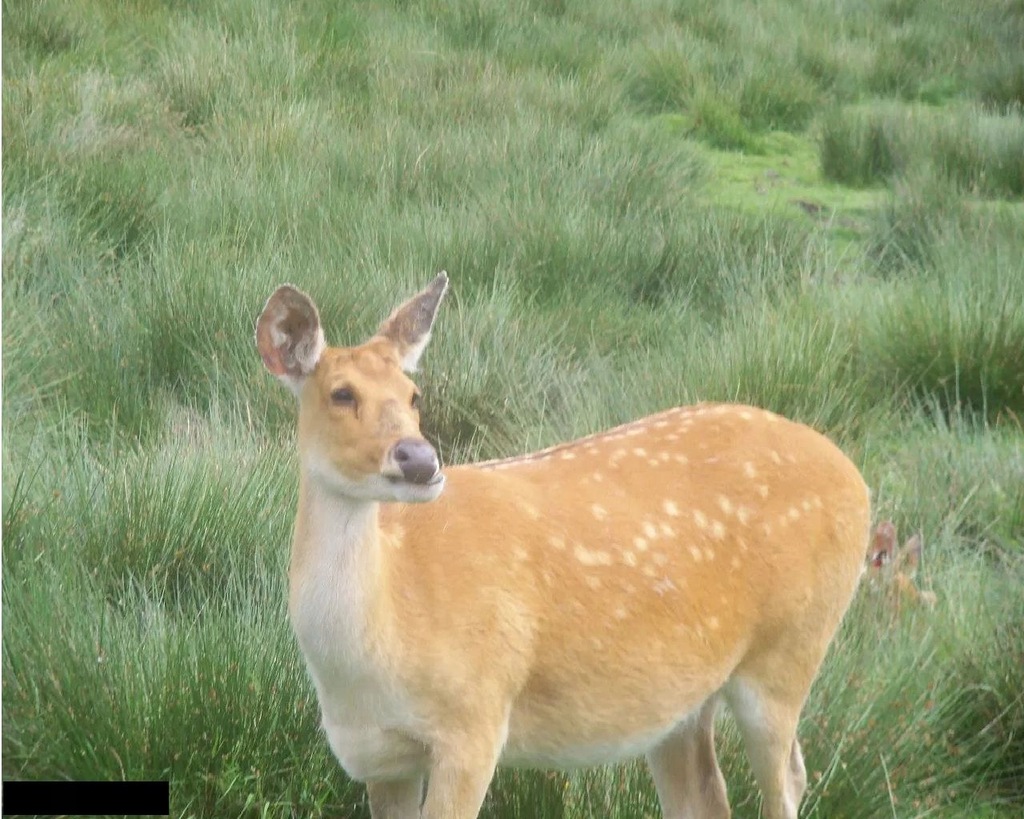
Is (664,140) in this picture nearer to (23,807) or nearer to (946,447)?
(946,447)

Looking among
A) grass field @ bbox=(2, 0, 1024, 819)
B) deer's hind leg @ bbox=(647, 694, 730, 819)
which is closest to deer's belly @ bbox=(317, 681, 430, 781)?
grass field @ bbox=(2, 0, 1024, 819)

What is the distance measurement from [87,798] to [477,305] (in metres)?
3.57

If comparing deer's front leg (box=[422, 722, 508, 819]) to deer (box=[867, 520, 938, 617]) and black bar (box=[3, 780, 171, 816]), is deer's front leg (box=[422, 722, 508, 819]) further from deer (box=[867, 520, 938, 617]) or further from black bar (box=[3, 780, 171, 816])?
deer (box=[867, 520, 938, 617])

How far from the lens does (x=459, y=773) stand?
87.5 inches

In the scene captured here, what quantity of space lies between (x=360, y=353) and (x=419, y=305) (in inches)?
5.2

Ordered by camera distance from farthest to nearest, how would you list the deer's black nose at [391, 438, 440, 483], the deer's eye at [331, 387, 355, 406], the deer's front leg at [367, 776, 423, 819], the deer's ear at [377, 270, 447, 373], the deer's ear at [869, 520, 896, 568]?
the deer's ear at [869, 520, 896, 568]
the deer's front leg at [367, 776, 423, 819]
the deer's ear at [377, 270, 447, 373]
the deer's eye at [331, 387, 355, 406]
the deer's black nose at [391, 438, 440, 483]

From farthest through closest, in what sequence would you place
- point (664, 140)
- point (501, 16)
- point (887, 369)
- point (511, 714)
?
point (501, 16), point (664, 140), point (887, 369), point (511, 714)

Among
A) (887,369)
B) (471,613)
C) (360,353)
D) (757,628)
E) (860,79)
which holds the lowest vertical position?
(860,79)

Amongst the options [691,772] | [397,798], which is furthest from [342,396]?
[691,772]

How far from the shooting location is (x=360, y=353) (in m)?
2.21

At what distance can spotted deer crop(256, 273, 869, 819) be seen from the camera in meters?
2.19

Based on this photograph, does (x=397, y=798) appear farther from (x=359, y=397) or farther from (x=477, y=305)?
(x=477, y=305)

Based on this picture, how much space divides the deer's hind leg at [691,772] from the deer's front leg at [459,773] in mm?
587

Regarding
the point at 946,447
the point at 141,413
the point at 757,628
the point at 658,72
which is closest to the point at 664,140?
the point at 658,72
